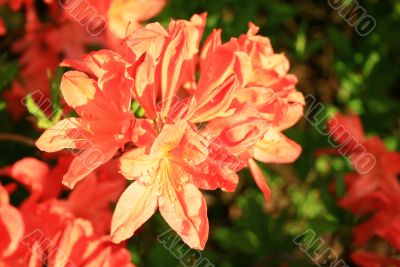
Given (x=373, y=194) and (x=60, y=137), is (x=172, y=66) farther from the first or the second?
(x=373, y=194)

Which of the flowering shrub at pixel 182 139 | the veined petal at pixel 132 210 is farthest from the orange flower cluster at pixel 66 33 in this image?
the veined petal at pixel 132 210

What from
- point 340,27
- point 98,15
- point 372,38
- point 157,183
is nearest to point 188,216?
point 157,183

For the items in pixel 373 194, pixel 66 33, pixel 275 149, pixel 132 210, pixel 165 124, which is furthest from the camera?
pixel 66 33

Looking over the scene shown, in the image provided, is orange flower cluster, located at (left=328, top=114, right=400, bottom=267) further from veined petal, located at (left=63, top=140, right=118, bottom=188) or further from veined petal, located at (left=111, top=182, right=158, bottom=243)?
veined petal, located at (left=63, top=140, right=118, bottom=188)

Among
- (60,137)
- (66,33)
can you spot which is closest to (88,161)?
(60,137)

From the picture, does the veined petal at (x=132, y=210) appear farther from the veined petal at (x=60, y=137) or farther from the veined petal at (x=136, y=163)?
the veined petal at (x=60, y=137)

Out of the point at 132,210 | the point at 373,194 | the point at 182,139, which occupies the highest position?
the point at 373,194
